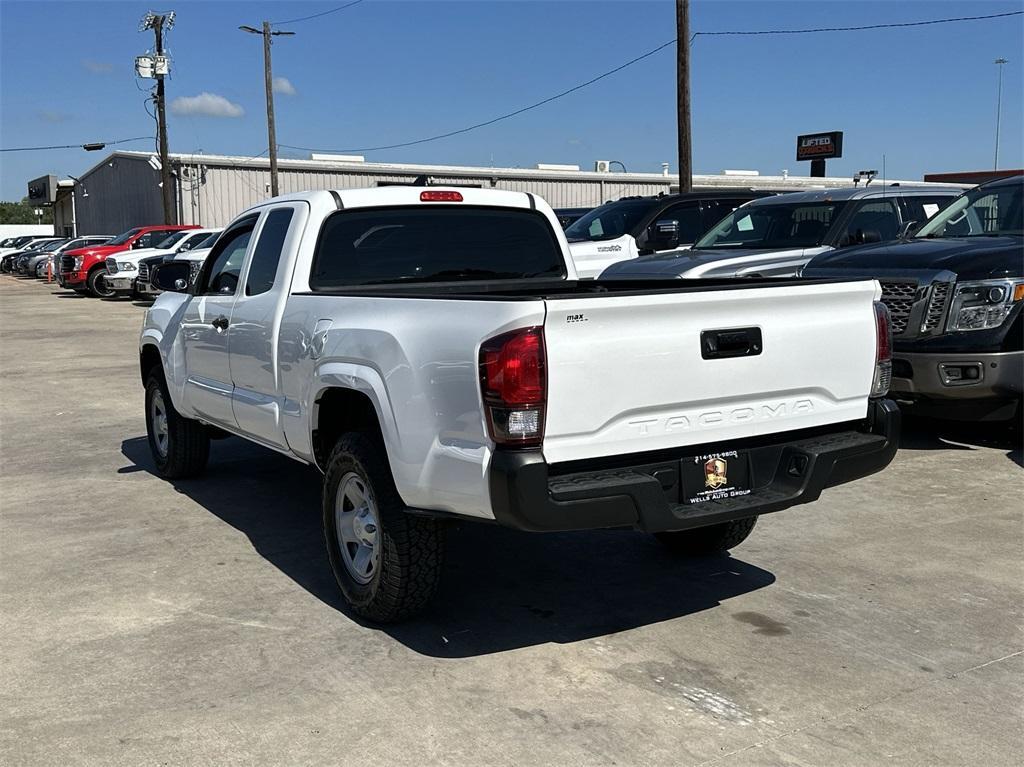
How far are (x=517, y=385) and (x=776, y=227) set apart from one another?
758cm

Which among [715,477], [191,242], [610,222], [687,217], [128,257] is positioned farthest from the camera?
[128,257]

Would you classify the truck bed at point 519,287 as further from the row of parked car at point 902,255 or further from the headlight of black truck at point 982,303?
the headlight of black truck at point 982,303

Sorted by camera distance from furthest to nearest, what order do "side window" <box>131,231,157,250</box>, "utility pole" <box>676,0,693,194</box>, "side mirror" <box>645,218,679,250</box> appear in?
"side window" <box>131,231,157,250</box> → "utility pole" <box>676,0,693,194</box> → "side mirror" <box>645,218,679,250</box>

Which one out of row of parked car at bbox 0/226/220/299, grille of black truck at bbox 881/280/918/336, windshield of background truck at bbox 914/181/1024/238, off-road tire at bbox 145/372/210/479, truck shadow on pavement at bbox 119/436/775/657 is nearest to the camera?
truck shadow on pavement at bbox 119/436/775/657

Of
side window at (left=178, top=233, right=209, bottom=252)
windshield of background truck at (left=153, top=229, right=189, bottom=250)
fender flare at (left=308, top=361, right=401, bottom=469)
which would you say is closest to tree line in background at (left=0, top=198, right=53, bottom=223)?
windshield of background truck at (left=153, top=229, right=189, bottom=250)

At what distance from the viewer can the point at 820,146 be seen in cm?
4366

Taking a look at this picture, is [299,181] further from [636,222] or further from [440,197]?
[440,197]

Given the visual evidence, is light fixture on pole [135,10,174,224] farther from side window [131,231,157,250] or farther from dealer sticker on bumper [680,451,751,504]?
dealer sticker on bumper [680,451,751,504]

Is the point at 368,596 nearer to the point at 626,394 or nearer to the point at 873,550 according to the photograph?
the point at 626,394

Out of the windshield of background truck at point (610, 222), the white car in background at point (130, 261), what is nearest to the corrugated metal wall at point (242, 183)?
the white car in background at point (130, 261)

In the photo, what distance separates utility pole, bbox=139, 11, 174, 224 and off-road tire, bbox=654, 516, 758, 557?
121 feet

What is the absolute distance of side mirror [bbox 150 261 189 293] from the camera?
279 inches

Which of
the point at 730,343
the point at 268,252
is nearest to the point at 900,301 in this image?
the point at 730,343

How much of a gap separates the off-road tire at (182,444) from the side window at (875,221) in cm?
615
